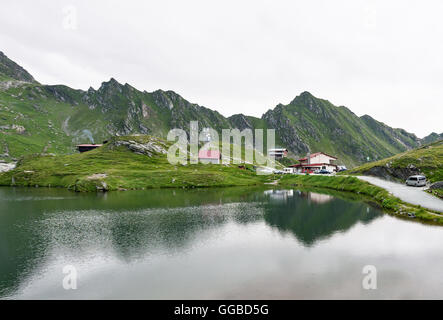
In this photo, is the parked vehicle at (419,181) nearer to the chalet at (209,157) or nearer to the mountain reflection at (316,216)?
the mountain reflection at (316,216)

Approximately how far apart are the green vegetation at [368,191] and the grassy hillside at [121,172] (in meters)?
23.6

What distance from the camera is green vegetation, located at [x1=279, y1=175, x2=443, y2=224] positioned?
49.7 m

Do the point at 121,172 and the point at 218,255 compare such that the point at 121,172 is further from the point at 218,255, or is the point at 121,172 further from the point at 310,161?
the point at 310,161

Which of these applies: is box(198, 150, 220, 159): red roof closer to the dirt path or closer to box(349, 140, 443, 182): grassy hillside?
box(349, 140, 443, 182): grassy hillside

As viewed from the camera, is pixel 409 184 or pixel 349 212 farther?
pixel 409 184

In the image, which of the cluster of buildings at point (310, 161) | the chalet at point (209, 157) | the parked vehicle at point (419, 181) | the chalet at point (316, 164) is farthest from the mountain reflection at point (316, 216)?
the chalet at point (209, 157)

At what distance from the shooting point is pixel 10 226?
169 ft

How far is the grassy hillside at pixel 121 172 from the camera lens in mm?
121312

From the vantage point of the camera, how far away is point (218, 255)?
35594 mm

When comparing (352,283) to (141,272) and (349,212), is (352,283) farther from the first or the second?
(349,212)

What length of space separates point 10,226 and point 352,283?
66.8m

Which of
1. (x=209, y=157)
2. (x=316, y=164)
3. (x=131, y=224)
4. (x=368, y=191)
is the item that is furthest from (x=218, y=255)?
(x=209, y=157)

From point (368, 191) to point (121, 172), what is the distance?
12026cm
